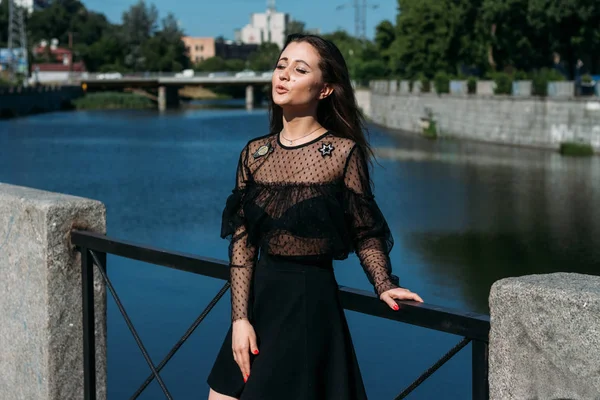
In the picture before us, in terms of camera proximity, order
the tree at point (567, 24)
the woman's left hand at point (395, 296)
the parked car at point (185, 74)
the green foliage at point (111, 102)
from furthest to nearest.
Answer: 1. the parked car at point (185, 74)
2. the green foliage at point (111, 102)
3. the tree at point (567, 24)
4. the woman's left hand at point (395, 296)

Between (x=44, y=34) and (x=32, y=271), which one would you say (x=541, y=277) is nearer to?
(x=32, y=271)

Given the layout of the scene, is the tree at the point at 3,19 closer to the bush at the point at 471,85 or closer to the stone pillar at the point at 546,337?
the bush at the point at 471,85

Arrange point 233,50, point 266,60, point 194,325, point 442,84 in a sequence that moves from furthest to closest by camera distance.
Result: point 233,50 → point 266,60 → point 442,84 → point 194,325

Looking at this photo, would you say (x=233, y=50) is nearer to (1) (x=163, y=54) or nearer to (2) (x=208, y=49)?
(2) (x=208, y=49)

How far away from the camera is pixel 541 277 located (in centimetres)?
227

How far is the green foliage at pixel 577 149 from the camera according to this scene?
1145 inches

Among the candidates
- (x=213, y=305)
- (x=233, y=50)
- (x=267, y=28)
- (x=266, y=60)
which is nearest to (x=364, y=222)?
(x=213, y=305)

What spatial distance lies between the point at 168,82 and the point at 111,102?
677 cm

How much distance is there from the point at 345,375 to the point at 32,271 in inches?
61.5

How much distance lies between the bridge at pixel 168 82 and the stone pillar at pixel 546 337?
256 feet

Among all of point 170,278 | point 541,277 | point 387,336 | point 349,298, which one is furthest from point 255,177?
point 170,278

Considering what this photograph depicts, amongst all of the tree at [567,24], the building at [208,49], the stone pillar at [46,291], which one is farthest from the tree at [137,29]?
the stone pillar at [46,291]

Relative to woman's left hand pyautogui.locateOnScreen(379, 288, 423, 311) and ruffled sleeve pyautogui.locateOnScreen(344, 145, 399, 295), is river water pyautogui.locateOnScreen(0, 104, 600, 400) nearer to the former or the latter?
ruffled sleeve pyautogui.locateOnScreen(344, 145, 399, 295)

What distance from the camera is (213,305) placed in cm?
329
